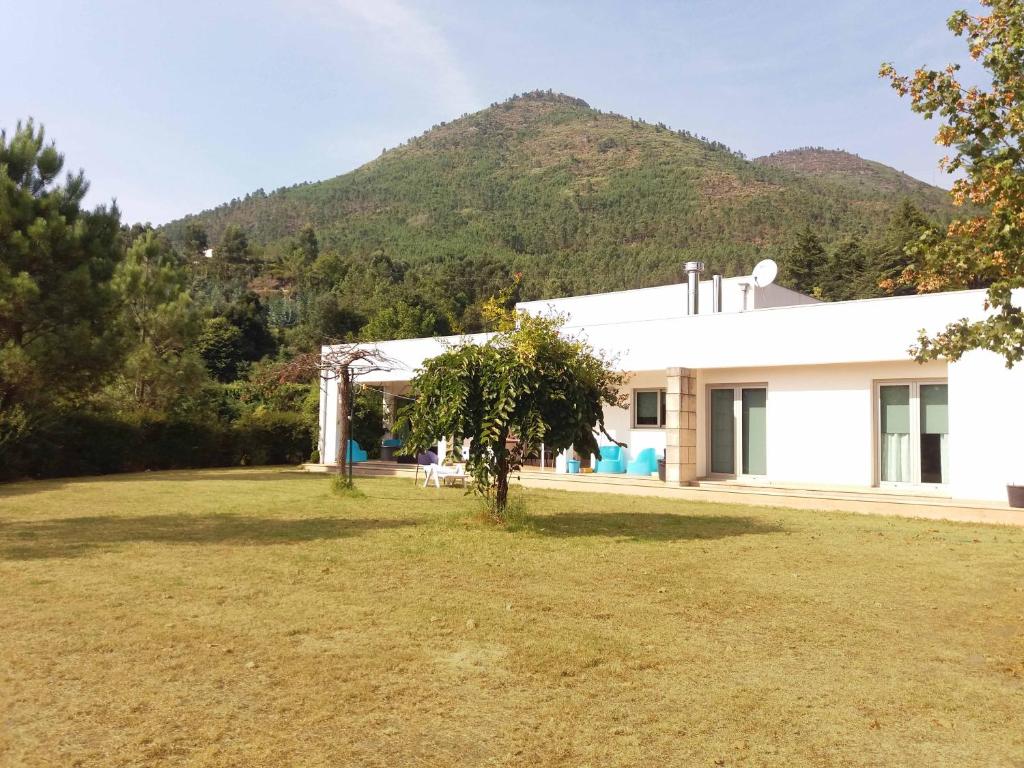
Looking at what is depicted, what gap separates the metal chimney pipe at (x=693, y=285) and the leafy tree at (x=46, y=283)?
49.9 ft

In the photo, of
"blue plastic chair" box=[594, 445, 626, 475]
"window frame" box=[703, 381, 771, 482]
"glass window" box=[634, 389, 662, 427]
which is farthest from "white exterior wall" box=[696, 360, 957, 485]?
"blue plastic chair" box=[594, 445, 626, 475]

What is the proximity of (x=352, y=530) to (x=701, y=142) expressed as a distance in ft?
418

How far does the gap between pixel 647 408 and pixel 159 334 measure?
17211mm

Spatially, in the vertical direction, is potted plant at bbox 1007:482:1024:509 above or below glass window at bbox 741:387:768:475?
below

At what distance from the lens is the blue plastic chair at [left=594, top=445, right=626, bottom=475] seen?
799 inches

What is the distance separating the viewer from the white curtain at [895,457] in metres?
15.7

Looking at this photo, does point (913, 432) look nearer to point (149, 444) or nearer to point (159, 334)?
point (149, 444)

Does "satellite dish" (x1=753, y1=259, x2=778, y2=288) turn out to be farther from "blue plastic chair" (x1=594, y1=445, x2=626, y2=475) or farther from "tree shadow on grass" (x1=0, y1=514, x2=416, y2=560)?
"tree shadow on grass" (x1=0, y1=514, x2=416, y2=560)

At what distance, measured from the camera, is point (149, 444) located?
25469 mm

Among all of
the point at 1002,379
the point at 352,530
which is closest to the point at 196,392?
the point at 352,530

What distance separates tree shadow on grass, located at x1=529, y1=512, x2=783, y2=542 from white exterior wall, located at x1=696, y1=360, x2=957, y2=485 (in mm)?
3978

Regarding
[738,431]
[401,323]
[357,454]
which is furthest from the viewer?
[401,323]

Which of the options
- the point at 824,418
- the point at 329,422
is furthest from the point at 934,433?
the point at 329,422

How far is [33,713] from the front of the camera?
4391 millimetres
